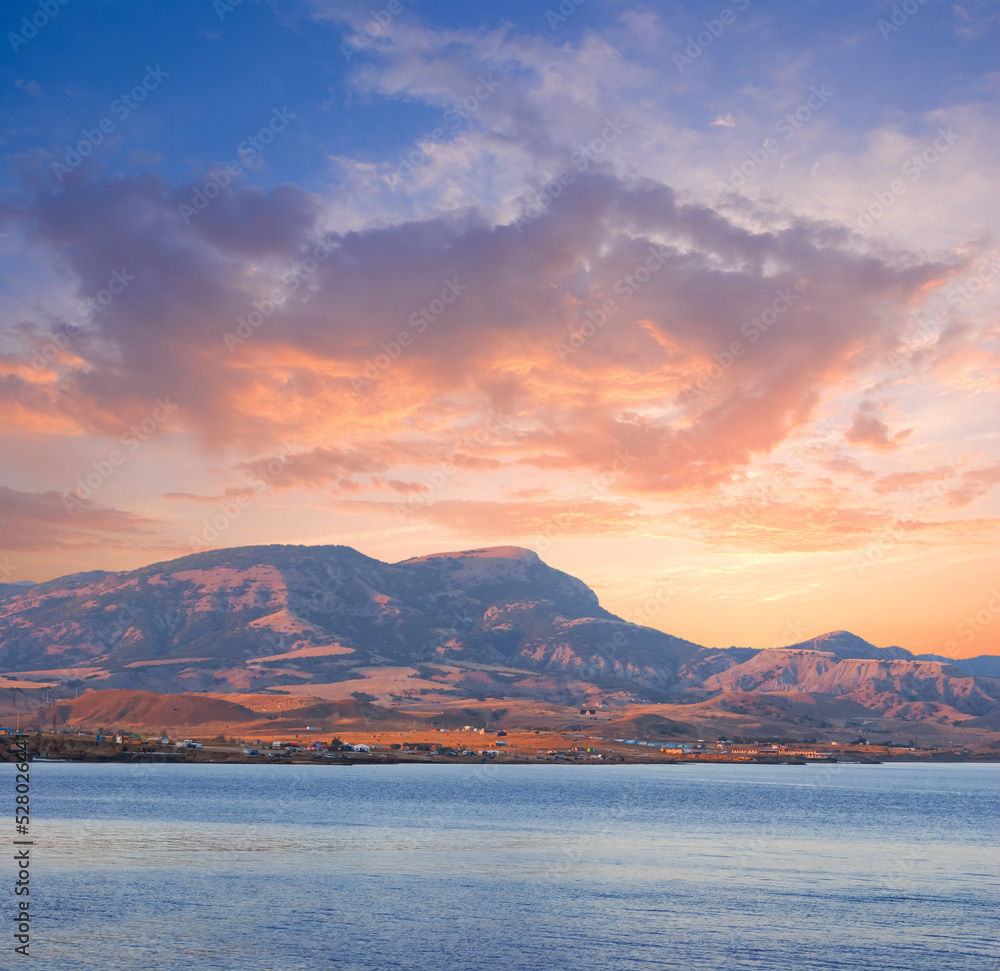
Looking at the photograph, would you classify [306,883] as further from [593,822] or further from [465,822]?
[593,822]

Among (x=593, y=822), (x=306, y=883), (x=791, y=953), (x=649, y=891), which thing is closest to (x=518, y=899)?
(x=649, y=891)

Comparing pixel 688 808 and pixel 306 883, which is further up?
pixel 306 883

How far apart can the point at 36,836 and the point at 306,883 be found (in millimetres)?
46016

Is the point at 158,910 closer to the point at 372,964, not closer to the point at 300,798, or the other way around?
the point at 372,964

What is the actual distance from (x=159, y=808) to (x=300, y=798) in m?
37.9

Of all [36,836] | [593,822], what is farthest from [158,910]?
[593,822]

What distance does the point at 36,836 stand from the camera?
10956 cm

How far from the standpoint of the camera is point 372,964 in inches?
2217

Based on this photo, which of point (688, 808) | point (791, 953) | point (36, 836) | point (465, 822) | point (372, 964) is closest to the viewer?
point (372, 964)

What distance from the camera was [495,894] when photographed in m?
80.1

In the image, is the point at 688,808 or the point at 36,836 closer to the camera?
the point at 36,836

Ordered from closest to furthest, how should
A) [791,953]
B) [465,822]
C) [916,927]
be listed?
[791,953], [916,927], [465,822]

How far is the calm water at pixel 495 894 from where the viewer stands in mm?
59031

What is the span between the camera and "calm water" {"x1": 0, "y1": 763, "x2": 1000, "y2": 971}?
5903 centimetres
